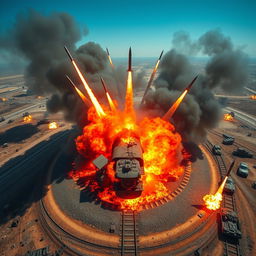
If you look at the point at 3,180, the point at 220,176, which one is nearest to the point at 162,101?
the point at 220,176

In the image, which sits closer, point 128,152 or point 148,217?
point 148,217

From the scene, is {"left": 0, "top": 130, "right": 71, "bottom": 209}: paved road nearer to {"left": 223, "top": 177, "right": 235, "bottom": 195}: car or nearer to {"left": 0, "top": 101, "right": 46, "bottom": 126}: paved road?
{"left": 0, "top": 101, "right": 46, "bottom": 126}: paved road

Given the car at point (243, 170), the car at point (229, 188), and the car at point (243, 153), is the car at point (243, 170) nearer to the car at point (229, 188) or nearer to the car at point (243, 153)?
the car at point (243, 153)

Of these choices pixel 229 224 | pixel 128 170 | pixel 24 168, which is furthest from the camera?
pixel 24 168

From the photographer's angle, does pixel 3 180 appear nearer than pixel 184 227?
No

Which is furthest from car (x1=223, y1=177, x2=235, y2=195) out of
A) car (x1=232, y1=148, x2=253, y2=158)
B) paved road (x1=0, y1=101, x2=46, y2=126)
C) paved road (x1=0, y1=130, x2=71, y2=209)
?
paved road (x1=0, y1=101, x2=46, y2=126)

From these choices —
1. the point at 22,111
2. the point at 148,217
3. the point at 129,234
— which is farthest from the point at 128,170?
the point at 22,111

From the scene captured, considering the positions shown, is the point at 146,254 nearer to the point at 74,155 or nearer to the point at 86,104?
the point at 74,155

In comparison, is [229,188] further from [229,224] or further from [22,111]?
[22,111]
